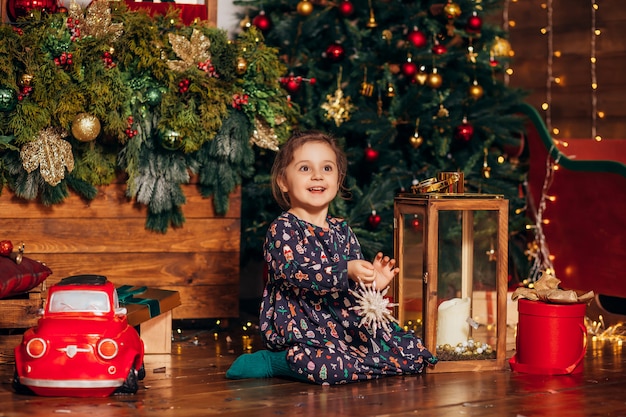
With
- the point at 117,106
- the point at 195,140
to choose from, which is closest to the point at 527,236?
the point at 195,140

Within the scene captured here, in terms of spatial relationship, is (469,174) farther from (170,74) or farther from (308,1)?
(170,74)

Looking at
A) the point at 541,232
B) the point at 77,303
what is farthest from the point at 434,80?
the point at 77,303

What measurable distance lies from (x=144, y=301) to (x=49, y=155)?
2.22 feet

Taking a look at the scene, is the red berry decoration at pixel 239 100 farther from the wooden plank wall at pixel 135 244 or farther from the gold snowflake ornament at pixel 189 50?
the wooden plank wall at pixel 135 244

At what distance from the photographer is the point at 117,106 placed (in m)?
3.56

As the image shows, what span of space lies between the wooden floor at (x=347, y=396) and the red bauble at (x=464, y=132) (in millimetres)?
1287

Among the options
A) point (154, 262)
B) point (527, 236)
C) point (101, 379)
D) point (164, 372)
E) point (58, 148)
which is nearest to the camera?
point (101, 379)

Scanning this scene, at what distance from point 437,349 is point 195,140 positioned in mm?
1195

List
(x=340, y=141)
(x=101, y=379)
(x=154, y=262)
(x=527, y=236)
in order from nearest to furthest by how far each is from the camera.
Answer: (x=101, y=379)
(x=154, y=262)
(x=340, y=141)
(x=527, y=236)

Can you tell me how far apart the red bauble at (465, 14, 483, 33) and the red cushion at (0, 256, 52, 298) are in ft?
6.84

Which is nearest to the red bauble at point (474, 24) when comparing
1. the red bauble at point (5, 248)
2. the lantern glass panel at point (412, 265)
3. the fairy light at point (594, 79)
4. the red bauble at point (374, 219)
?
the fairy light at point (594, 79)

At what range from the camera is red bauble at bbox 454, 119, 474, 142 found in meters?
4.25

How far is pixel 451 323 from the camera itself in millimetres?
3166

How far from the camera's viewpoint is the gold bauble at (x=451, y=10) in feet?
14.1
